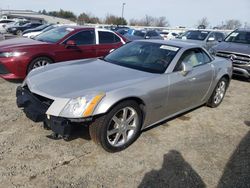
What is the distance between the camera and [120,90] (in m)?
3.26

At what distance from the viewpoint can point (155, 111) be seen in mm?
3822

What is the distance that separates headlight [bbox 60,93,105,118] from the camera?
3012mm

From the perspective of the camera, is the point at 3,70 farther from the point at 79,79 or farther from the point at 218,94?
the point at 218,94

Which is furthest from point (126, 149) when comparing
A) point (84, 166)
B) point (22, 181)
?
point (22, 181)

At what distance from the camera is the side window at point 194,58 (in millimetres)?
4299

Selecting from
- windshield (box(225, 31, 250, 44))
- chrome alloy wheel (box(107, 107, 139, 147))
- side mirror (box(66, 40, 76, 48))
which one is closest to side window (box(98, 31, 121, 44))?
side mirror (box(66, 40, 76, 48))

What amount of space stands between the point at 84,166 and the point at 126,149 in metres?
0.70

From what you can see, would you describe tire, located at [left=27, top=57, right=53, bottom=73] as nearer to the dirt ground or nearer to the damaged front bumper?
the dirt ground

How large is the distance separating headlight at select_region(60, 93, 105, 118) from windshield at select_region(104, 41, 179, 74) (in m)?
1.24

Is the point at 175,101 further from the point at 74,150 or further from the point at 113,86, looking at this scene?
the point at 74,150

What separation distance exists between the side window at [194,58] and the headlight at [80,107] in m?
1.64

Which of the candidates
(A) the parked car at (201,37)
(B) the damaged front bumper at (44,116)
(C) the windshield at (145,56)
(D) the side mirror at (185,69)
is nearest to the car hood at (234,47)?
(A) the parked car at (201,37)

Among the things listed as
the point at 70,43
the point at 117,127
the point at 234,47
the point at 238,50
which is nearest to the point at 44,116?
the point at 117,127

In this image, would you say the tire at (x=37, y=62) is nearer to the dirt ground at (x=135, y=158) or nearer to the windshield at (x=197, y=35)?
the dirt ground at (x=135, y=158)
